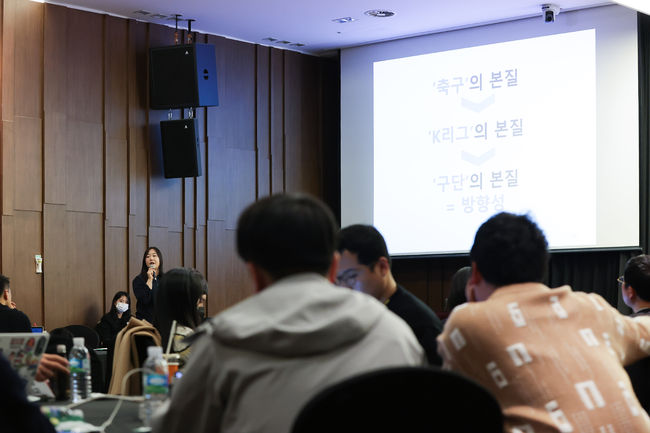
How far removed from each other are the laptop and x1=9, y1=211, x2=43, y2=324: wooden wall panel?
5.36 meters

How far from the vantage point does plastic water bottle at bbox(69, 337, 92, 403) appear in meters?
3.15

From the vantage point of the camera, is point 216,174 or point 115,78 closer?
point 115,78

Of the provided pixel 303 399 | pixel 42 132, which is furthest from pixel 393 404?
pixel 42 132

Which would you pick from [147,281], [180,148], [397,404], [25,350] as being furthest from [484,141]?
[397,404]

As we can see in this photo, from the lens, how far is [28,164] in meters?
8.10

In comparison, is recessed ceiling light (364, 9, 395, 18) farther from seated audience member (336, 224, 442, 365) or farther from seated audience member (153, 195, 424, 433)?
seated audience member (153, 195, 424, 433)

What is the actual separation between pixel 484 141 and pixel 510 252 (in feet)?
22.8

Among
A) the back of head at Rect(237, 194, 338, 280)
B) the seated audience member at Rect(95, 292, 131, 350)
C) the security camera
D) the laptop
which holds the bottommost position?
the seated audience member at Rect(95, 292, 131, 350)

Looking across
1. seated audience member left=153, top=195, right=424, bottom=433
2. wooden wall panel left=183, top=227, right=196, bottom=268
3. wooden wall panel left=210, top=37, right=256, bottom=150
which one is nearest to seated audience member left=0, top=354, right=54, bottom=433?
seated audience member left=153, top=195, right=424, bottom=433

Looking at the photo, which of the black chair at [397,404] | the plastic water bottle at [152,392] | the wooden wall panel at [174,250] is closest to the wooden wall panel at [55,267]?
the wooden wall panel at [174,250]

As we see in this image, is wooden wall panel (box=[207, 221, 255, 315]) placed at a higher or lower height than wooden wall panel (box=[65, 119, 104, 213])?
lower

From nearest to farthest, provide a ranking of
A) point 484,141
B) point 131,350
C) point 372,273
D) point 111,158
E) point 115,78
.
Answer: point 372,273
point 131,350
point 111,158
point 115,78
point 484,141

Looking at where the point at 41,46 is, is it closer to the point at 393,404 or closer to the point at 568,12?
the point at 568,12

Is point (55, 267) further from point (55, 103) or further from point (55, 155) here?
point (55, 103)
